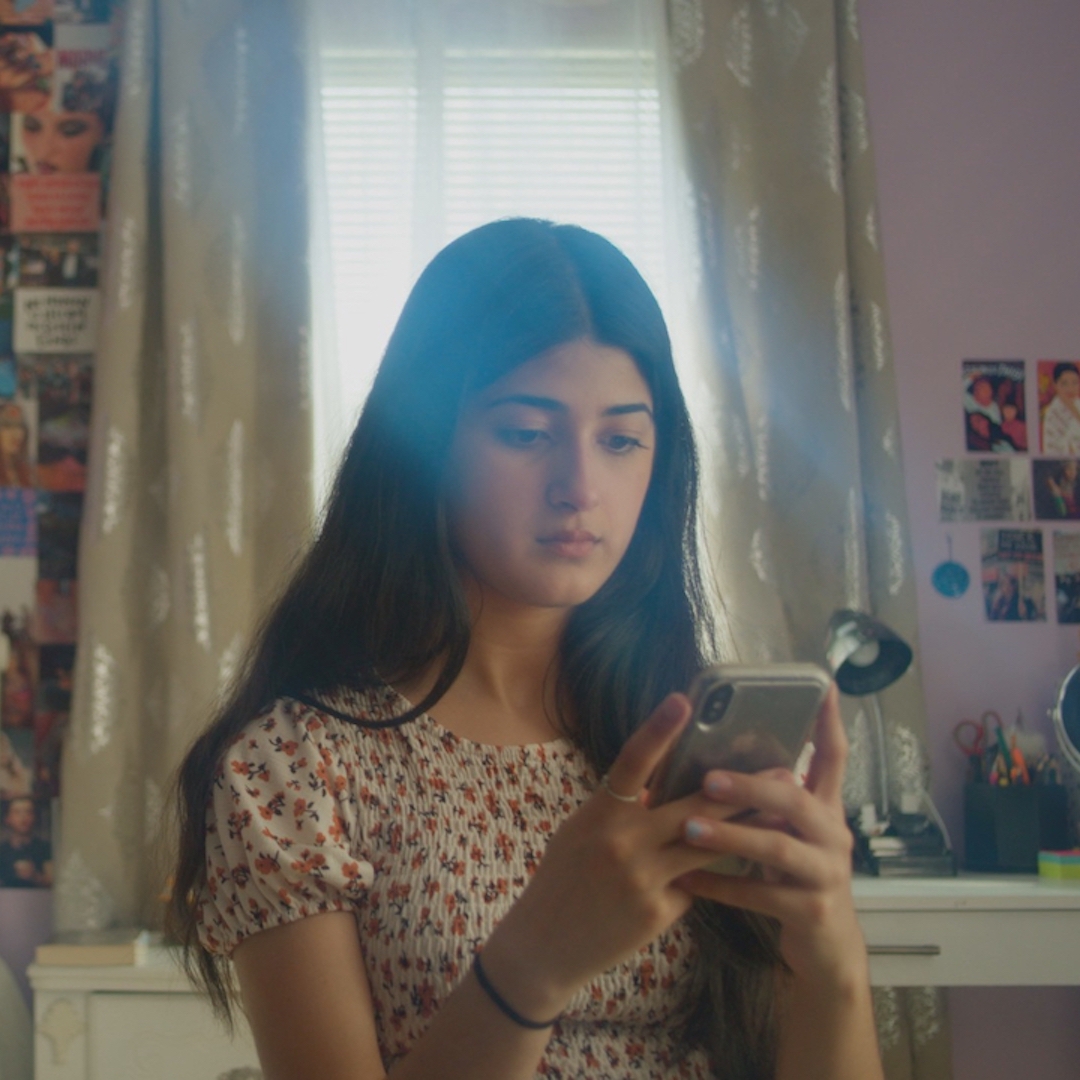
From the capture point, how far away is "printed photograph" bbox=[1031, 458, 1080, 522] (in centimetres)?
236

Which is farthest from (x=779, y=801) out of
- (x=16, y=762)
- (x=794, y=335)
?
(x=16, y=762)

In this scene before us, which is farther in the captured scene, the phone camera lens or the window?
the window

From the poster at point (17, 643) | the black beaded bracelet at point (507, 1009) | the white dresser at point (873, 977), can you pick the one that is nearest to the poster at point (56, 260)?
the poster at point (17, 643)

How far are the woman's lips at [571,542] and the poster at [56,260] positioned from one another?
5.59 ft

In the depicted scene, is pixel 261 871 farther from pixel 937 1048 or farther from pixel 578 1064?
pixel 937 1048

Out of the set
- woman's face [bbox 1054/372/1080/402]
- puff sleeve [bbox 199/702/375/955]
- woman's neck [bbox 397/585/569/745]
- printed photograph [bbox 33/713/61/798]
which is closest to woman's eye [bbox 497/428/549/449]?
woman's neck [bbox 397/585/569/745]

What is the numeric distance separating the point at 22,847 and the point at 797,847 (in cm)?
193

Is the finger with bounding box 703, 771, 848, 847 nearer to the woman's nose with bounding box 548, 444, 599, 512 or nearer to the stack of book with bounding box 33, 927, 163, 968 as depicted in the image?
the woman's nose with bounding box 548, 444, 599, 512

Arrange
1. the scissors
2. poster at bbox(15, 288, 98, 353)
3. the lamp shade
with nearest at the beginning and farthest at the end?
1. the lamp shade
2. the scissors
3. poster at bbox(15, 288, 98, 353)

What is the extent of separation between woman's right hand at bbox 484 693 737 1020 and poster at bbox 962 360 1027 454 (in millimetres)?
1848

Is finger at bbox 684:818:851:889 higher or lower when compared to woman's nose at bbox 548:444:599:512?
lower

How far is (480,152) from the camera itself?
232 centimetres

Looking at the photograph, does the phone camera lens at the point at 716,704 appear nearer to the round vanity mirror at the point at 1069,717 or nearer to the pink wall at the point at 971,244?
the round vanity mirror at the point at 1069,717

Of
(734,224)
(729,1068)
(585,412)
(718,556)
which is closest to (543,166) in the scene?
(734,224)
